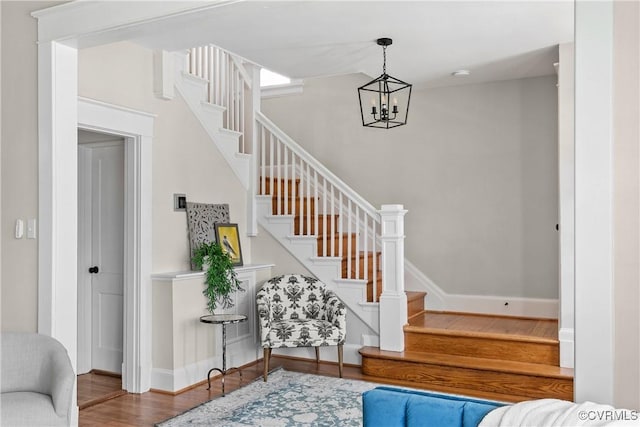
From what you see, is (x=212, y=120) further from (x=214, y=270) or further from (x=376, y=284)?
(x=376, y=284)

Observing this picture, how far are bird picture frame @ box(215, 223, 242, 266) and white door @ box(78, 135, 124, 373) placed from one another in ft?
2.88

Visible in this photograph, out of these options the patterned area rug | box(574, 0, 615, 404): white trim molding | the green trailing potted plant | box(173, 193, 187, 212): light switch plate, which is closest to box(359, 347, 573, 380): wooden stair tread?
the patterned area rug

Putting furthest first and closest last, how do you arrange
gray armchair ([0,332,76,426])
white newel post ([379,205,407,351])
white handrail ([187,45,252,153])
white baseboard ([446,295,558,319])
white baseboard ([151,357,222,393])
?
white baseboard ([446,295,558,319]) < white handrail ([187,45,252,153]) < white newel post ([379,205,407,351]) < white baseboard ([151,357,222,393]) < gray armchair ([0,332,76,426])

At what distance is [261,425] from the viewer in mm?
3701

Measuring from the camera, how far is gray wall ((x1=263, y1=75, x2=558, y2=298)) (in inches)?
226

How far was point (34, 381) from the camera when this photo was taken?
3.08 metres

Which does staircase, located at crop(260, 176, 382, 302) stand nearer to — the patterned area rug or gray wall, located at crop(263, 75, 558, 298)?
gray wall, located at crop(263, 75, 558, 298)

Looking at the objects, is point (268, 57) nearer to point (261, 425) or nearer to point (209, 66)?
point (209, 66)

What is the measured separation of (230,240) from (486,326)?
2565 mm

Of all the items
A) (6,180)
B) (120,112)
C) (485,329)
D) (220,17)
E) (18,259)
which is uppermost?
(220,17)

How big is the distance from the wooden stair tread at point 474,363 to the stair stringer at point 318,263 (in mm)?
314

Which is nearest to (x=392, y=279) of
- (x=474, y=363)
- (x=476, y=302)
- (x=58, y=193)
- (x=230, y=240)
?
(x=474, y=363)

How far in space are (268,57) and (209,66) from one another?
1025 millimetres

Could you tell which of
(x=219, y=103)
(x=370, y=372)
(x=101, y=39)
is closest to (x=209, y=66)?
(x=219, y=103)
